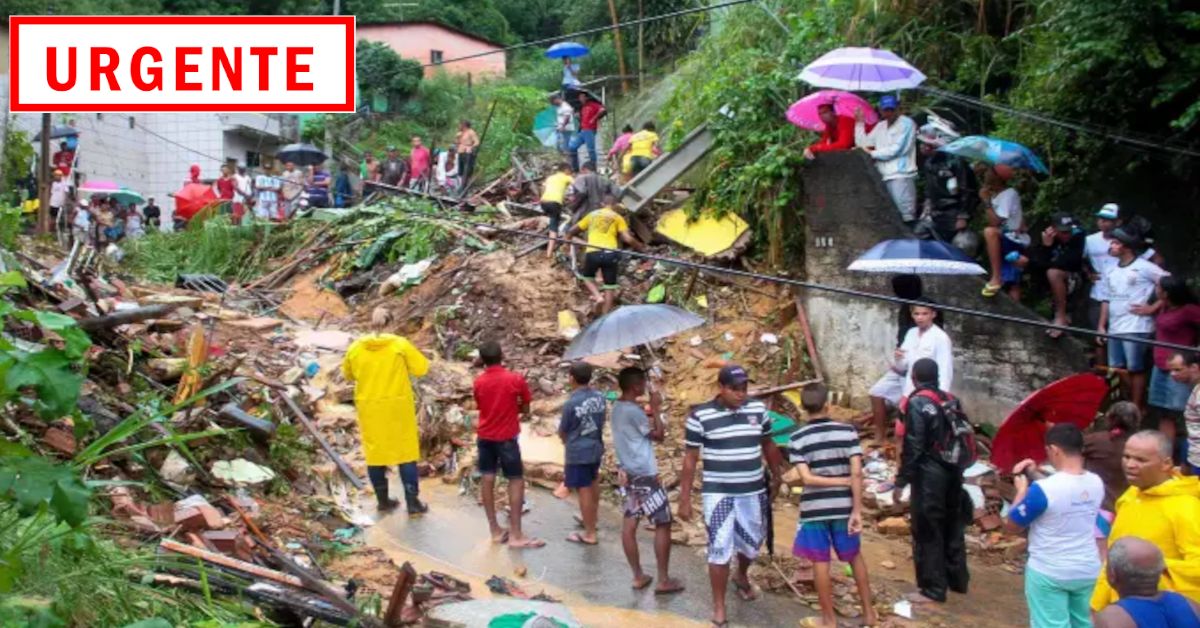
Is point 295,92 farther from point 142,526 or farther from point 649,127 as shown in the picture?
point 649,127

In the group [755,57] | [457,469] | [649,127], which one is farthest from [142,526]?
[649,127]

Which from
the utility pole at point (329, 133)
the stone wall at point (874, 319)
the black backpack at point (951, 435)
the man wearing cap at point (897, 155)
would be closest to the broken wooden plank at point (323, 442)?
the stone wall at point (874, 319)

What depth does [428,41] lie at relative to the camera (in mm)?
36688

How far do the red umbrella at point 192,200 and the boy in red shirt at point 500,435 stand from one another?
13.5 meters

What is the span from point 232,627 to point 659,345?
7.83 metres

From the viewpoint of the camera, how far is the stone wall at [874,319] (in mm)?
10039

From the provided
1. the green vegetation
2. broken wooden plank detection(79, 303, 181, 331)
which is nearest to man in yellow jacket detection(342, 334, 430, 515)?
broken wooden plank detection(79, 303, 181, 331)

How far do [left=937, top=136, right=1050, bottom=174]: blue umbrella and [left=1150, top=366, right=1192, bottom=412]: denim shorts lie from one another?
7.82 ft

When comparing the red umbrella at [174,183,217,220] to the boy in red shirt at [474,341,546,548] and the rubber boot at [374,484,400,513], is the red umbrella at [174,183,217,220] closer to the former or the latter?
the rubber boot at [374,484,400,513]

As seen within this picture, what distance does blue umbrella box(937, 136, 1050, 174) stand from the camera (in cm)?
1002

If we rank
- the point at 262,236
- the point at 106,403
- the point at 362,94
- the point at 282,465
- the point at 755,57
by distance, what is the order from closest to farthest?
1. the point at 106,403
2. the point at 282,465
3. the point at 755,57
4. the point at 262,236
5. the point at 362,94

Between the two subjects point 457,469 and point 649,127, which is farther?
point 649,127

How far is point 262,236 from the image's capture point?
18.9m

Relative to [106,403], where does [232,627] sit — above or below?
below
